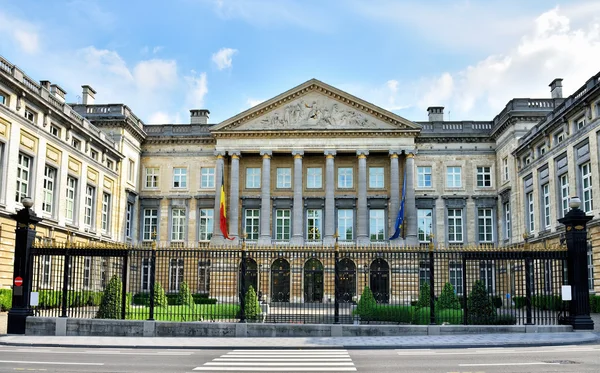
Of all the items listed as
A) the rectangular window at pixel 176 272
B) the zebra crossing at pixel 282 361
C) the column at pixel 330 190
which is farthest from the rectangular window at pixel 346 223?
the zebra crossing at pixel 282 361

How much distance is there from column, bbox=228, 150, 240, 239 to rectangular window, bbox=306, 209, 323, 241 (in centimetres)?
617

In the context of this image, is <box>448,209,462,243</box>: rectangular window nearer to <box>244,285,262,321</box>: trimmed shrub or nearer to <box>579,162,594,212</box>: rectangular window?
<box>579,162,594,212</box>: rectangular window

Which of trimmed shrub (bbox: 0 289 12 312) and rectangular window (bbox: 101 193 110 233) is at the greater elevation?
rectangular window (bbox: 101 193 110 233)

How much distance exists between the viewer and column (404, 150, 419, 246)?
168 ft

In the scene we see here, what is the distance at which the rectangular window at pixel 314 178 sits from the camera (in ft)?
180

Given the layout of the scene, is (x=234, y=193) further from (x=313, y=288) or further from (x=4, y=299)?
(x=313, y=288)

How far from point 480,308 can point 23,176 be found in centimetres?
2765

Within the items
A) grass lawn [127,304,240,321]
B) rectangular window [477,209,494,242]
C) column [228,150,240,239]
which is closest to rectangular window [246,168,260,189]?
column [228,150,240,239]

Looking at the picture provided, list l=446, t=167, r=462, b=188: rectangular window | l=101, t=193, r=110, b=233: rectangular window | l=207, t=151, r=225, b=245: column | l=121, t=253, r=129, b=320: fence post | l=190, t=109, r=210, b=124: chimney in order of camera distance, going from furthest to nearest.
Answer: l=190, t=109, r=210, b=124: chimney → l=446, t=167, r=462, b=188: rectangular window → l=207, t=151, r=225, b=245: column → l=101, t=193, r=110, b=233: rectangular window → l=121, t=253, r=129, b=320: fence post

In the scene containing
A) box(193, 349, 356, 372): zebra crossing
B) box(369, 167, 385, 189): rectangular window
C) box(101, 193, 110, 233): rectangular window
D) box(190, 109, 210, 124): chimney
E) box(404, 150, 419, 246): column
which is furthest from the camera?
box(190, 109, 210, 124): chimney

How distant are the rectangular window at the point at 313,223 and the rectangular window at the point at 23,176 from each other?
2453cm

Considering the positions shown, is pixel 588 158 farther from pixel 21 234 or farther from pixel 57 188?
pixel 57 188

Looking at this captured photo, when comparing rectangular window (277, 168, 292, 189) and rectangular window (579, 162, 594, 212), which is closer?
rectangular window (579, 162, 594, 212)

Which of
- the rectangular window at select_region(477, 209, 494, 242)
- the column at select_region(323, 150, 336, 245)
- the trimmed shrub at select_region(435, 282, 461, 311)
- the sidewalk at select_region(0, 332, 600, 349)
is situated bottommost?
the sidewalk at select_region(0, 332, 600, 349)
